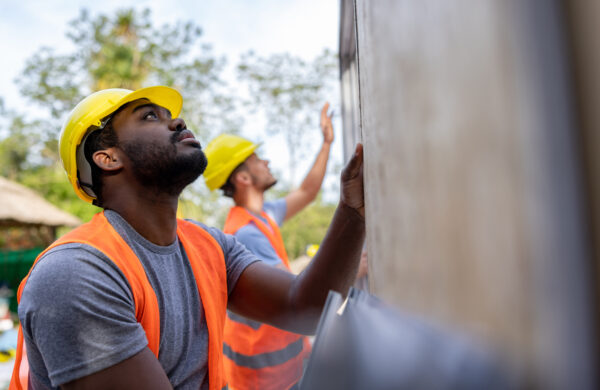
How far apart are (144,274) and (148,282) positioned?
0.03m

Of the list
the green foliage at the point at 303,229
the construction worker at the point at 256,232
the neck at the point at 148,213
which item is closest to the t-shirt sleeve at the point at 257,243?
the construction worker at the point at 256,232

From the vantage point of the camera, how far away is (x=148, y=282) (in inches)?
52.9

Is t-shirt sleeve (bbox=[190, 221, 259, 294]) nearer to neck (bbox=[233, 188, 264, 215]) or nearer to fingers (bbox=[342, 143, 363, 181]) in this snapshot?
fingers (bbox=[342, 143, 363, 181])

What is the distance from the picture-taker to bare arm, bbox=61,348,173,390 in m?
1.11

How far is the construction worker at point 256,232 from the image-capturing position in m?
2.61

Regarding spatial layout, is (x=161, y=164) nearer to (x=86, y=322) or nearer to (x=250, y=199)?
(x=86, y=322)

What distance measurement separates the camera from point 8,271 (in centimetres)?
1061

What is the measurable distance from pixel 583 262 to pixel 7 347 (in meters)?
7.38

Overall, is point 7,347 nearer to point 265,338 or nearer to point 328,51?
point 265,338

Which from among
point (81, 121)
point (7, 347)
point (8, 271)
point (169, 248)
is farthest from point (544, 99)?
point (8, 271)

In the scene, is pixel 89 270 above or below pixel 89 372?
above

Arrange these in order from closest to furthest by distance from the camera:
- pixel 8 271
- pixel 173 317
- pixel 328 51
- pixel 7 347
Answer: pixel 173 317 → pixel 7 347 → pixel 8 271 → pixel 328 51

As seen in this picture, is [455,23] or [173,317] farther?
[173,317]

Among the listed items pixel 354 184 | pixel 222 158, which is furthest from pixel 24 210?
pixel 354 184
